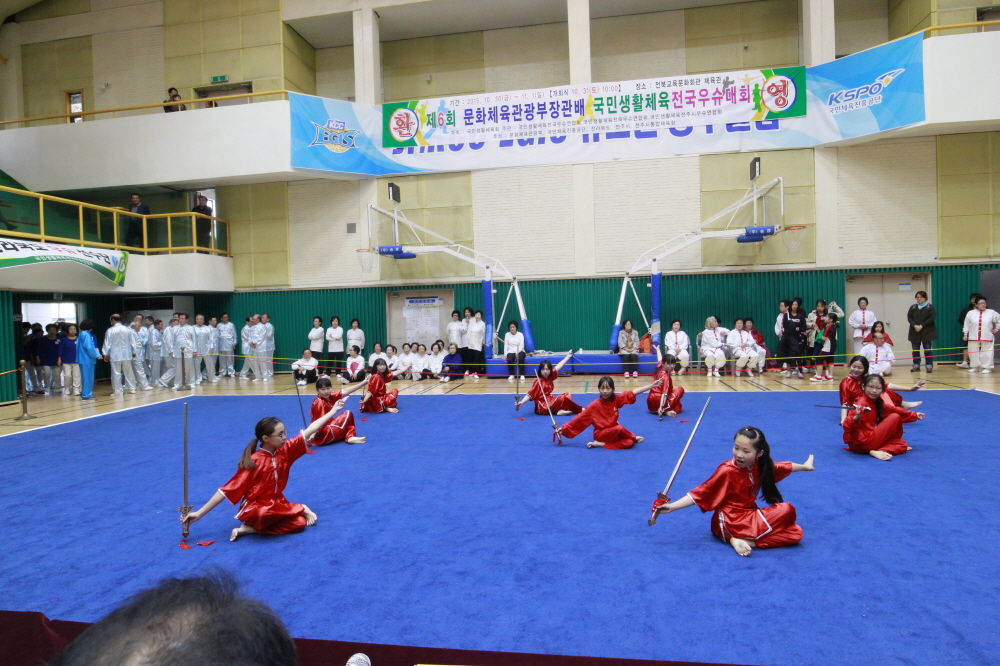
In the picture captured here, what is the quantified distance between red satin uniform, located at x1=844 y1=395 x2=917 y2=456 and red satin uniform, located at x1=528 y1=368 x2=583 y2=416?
3785mm

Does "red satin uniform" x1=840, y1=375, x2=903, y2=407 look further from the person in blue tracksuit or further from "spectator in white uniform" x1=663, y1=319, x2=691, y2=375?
the person in blue tracksuit

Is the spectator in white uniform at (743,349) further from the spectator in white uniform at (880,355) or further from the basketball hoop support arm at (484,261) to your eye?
the basketball hoop support arm at (484,261)

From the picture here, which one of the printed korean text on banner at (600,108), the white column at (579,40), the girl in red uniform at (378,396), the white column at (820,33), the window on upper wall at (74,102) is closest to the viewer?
the girl in red uniform at (378,396)

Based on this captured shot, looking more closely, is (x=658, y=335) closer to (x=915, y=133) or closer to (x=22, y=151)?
(x=915, y=133)

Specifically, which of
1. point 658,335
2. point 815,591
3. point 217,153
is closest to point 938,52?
point 658,335

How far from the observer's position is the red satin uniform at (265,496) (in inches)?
189

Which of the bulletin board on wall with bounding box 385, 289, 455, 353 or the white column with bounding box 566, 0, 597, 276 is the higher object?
the white column with bounding box 566, 0, 597, 276

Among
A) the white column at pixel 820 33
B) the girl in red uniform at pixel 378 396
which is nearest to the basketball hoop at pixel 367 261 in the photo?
the girl in red uniform at pixel 378 396

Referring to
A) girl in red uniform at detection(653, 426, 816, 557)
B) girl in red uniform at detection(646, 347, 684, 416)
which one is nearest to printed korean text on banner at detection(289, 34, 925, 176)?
girl in red uniform at detection(646, 347, 684, 416)

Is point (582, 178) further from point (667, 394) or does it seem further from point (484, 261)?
point (667, 394)

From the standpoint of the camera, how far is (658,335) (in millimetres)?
14273

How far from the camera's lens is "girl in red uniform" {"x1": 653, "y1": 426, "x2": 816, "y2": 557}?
4.25 meters

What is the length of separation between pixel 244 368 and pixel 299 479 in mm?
11582

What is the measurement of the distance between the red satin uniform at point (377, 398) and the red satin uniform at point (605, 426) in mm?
3937
